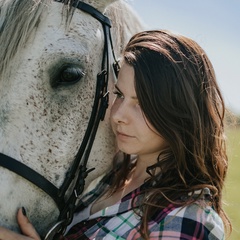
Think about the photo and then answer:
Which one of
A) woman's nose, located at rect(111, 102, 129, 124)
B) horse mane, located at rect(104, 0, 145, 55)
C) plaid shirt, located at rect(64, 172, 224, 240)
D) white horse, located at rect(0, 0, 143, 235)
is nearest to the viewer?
plaid shirt, located at rect(64, 172, 224, 240)

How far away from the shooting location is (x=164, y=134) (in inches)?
76.8

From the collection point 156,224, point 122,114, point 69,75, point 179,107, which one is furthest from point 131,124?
point 156,224

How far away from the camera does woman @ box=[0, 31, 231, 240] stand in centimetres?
185

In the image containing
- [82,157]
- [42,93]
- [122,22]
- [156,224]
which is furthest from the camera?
[122,22]

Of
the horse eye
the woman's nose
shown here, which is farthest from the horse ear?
the woman's nose

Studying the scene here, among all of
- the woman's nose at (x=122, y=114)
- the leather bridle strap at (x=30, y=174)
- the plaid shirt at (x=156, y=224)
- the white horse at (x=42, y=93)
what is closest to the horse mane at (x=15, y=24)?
the white horse at (x=42, y=93)

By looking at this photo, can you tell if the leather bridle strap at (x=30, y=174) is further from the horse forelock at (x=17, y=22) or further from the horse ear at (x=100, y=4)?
the horse ear at (x=100, y=4)

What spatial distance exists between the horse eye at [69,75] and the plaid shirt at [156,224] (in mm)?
A: 571

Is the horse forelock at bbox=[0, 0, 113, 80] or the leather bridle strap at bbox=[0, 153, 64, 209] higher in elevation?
the horse forelock at bbox=[0, 0, 113, 80]

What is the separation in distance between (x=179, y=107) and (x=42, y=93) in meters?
0.60

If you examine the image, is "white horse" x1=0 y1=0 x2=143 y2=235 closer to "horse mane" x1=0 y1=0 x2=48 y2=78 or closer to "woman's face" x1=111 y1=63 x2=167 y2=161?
"horse mane" x1=0 y1=0 x2=48 y2=78

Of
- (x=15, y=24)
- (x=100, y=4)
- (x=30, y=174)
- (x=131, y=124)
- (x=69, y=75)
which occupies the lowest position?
(x=30, y=174)

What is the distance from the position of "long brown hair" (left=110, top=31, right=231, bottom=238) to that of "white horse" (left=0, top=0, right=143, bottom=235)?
0.84 ft

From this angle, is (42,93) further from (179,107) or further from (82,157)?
(179,107)
